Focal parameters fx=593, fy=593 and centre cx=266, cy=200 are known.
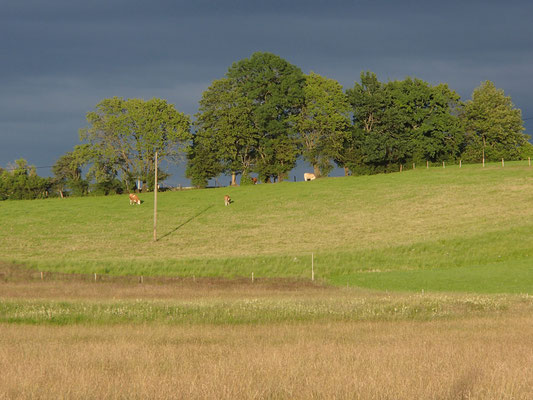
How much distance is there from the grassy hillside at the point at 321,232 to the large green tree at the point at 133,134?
1007cm

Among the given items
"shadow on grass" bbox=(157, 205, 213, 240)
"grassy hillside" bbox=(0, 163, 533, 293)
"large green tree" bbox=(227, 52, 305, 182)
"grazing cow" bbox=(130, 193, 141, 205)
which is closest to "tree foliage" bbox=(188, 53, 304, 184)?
"large green tree" bbox=(227, 52, 305, 182)

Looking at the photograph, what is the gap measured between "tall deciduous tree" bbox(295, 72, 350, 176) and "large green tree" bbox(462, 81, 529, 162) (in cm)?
2512

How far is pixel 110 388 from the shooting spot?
29.1 feet

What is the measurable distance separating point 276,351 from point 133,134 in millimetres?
97862

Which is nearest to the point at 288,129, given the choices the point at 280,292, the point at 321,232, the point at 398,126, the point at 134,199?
the point at 398,126

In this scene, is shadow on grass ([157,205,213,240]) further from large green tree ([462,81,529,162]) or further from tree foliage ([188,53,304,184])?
large green tree ([462,81,529,162])

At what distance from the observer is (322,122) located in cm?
10581

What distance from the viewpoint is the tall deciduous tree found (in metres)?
106

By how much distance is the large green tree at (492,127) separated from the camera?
367 feet

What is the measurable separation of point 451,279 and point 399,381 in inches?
1145

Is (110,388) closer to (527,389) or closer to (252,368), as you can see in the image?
(252,368)

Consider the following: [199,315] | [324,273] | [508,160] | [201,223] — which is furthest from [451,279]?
[508,160]

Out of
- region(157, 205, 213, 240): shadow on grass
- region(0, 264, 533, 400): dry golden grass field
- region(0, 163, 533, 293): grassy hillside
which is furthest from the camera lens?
region(157, 205, 213, 240): shadow on grass

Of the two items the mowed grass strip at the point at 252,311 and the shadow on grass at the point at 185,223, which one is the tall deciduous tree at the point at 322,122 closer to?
the shadow on grass at the point at 185,223
